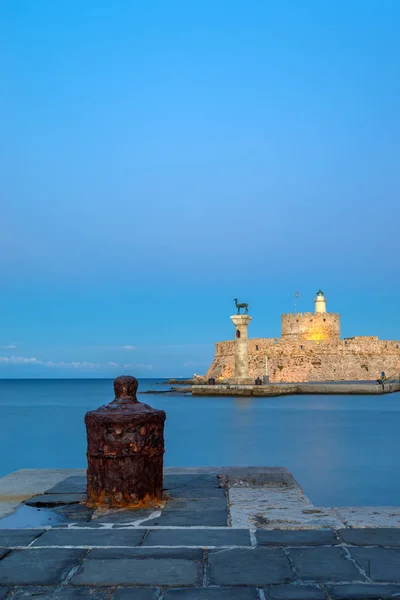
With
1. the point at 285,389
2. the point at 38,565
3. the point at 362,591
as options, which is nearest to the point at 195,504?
the point at 38,565

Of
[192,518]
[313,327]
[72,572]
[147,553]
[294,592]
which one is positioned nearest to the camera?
[294,592]

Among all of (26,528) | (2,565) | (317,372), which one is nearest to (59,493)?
(26,528)

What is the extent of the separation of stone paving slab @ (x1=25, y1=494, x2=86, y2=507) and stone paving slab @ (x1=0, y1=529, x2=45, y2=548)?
758 millimetres

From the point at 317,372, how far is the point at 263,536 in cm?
4737

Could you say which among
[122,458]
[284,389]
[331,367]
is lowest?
[122,458]

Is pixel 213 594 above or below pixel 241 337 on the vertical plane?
below

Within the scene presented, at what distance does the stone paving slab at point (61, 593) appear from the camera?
2.41 metres

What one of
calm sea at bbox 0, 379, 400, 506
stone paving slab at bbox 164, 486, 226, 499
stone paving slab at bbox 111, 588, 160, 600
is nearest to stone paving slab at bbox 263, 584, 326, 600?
stone paving slab at bbox 111, 588, 160, 600

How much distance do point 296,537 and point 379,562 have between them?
0.55 m

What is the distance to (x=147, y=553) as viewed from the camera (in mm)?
2992

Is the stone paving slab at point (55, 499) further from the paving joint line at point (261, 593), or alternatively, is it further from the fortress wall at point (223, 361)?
the fortress wall at point (223, 361)

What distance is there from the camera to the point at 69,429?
24188 millimetres

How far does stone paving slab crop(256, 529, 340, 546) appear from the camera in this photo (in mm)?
3158

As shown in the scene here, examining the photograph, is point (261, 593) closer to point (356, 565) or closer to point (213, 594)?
point (213, 594)
